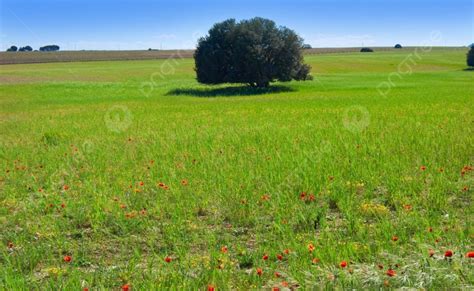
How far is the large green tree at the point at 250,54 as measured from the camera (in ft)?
142

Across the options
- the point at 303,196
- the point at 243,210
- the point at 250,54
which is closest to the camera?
the point at 243,210

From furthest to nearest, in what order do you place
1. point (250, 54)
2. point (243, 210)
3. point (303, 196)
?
1. point (250, 54)
2. point (303, 196)
3. point (243, 210)

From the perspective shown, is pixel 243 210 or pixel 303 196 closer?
pixel 243 210

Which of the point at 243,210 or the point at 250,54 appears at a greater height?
the point at 250,54

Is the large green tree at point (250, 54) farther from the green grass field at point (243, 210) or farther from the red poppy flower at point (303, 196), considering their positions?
the red poppy flower at point (303, 196)

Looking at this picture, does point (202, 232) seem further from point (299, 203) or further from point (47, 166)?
point (47, 166)

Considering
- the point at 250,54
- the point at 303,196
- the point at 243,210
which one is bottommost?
the point at 243,210

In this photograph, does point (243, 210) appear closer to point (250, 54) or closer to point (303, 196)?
point (303, 196)

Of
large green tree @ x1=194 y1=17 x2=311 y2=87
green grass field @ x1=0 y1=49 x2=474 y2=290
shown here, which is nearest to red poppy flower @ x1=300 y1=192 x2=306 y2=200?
green grass field @ x1=0 y1=49 x2=474 y2=290

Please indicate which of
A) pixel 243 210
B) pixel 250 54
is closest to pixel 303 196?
pixel 243 210

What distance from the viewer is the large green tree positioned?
142ft

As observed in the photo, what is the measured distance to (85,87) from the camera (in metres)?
49.5

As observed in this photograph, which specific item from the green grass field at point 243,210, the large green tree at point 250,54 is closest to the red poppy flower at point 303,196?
the green grass field at point 243,210

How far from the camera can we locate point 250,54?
42.9 metres
